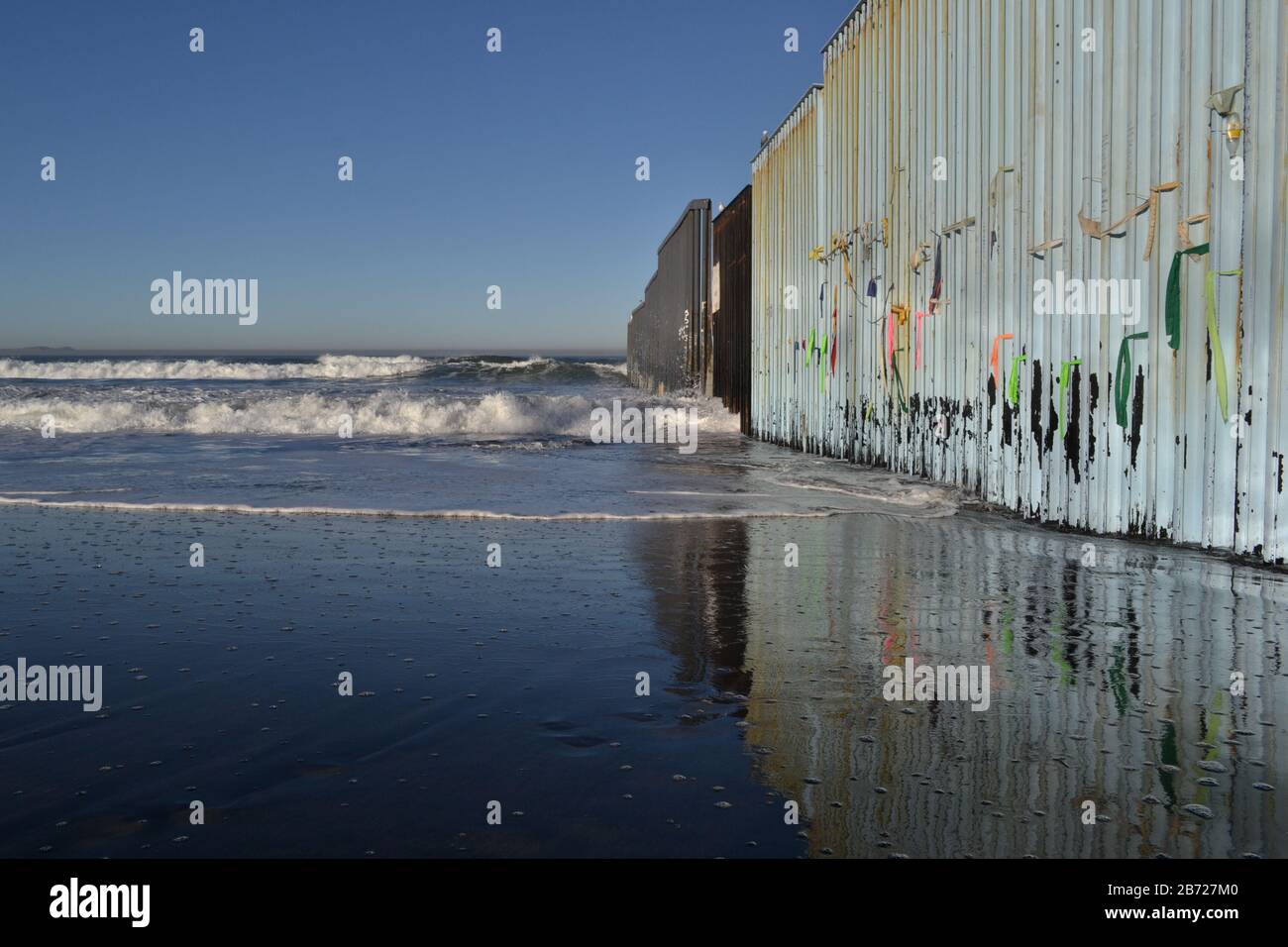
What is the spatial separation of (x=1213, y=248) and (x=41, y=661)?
6.95 m

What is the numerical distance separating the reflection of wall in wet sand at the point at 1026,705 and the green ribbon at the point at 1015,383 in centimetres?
242

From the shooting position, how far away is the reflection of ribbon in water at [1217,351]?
657 cm

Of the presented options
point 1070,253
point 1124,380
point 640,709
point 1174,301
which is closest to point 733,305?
point 1070,253

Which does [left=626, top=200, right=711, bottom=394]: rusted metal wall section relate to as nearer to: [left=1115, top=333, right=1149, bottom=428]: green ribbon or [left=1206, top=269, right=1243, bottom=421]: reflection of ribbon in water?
[left=1115, top=333, right=1149, bottom=428]: green ribbon

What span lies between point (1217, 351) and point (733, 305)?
16.4 metres

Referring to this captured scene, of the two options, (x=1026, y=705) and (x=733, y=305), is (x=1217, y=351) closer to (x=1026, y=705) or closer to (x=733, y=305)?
(x=1026, y=705)

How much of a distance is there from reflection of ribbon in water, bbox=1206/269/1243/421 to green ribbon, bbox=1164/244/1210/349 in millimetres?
230

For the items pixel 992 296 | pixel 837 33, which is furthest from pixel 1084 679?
pixel 837 33

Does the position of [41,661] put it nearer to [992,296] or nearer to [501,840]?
[501,840]

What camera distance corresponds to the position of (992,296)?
963cm

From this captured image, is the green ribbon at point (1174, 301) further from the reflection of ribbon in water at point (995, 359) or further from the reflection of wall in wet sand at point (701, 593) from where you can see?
the reflection of wall in wet sand at point (701, 593)

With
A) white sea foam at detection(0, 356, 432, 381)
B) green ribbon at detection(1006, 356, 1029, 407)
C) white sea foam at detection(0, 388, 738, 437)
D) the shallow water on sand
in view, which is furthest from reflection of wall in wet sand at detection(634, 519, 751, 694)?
white sea foam at detection(0, 356, 432, 381)

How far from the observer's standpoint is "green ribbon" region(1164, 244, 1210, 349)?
692 centimetres
